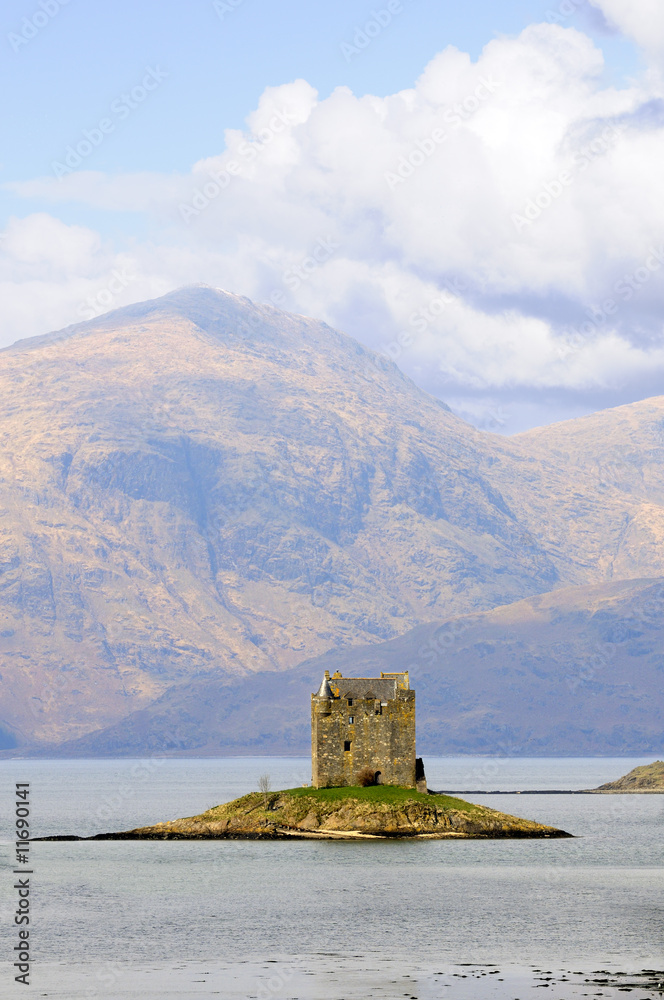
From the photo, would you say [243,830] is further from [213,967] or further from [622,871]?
[213,967]

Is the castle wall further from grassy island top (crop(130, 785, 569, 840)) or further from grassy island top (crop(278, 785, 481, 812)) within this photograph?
grassy island top (crop(130, 785, 569, 840))

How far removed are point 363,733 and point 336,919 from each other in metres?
39.4

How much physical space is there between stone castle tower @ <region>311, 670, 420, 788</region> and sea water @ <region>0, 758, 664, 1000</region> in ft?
22.3

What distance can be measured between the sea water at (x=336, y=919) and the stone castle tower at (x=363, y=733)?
680 cm

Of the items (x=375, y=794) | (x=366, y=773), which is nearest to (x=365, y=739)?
(x=366, y=773)

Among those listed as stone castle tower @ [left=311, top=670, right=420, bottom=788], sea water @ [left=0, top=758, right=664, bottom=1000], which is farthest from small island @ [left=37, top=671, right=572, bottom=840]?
sea water @ [left=0, top=758, right=664, bottom=1000]

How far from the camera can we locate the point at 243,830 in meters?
144

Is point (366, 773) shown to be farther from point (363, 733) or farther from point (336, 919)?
point (336, 919)

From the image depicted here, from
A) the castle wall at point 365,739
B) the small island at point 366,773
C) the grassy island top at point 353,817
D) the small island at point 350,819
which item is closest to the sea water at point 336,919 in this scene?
the small island at point 350,819

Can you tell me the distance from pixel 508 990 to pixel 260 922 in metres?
28.7

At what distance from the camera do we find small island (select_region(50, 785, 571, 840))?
13438cm

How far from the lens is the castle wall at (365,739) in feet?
445

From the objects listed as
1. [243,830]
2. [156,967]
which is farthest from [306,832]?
[156,967]

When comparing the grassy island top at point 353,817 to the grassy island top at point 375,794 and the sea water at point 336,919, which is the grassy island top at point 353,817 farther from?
the sea water at point 336,919
